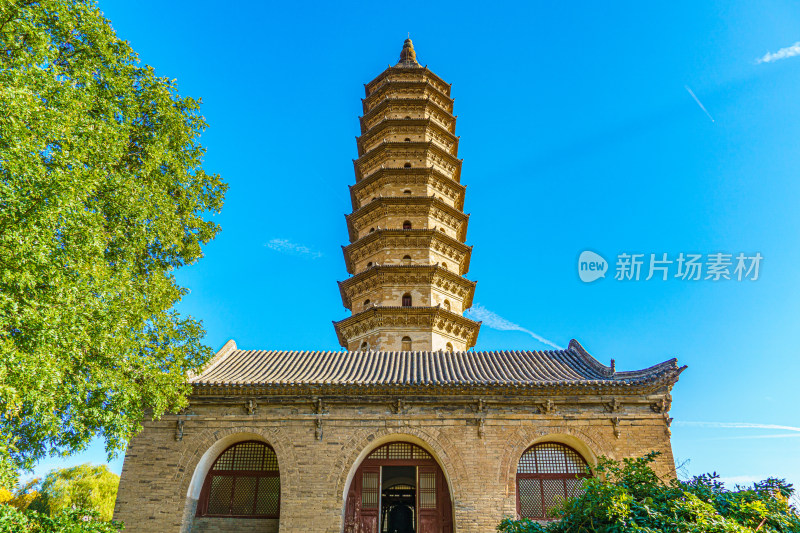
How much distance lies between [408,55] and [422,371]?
19.5 metres

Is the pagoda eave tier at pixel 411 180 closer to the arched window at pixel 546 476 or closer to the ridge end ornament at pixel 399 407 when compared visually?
the ridge end ornament at pixel 399 407

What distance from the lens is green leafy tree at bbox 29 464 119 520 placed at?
26781mm

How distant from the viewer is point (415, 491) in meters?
11.4

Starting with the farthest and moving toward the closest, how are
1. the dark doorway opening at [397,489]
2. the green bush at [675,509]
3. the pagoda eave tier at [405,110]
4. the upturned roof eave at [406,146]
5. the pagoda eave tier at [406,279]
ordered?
the pagoda eave tier at [405,110]
the upturned roof eave at [406,146]
the pagoda eave tier at [406,279]
the dark doorway opening at [397,489]
the green bush at [675,509]

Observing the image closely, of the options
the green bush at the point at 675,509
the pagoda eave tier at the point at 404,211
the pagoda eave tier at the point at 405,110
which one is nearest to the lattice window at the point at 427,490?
the green bush at the point at 675,509

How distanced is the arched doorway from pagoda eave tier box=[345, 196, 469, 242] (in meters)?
10.3

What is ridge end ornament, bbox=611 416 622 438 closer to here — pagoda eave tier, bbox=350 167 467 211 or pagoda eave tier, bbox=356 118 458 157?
pagoda eave tier, bbox=350 167 467 211

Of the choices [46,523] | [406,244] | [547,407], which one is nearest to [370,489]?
[547,407]

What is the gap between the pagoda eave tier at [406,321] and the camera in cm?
1728

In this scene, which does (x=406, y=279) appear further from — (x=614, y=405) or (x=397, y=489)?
(x=614, y=405)

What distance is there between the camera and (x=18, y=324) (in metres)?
6.11

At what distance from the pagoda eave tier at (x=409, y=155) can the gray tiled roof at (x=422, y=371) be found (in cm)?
984

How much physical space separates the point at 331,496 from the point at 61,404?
5.70m

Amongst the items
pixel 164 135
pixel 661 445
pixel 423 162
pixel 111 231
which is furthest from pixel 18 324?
pixel 423 162
